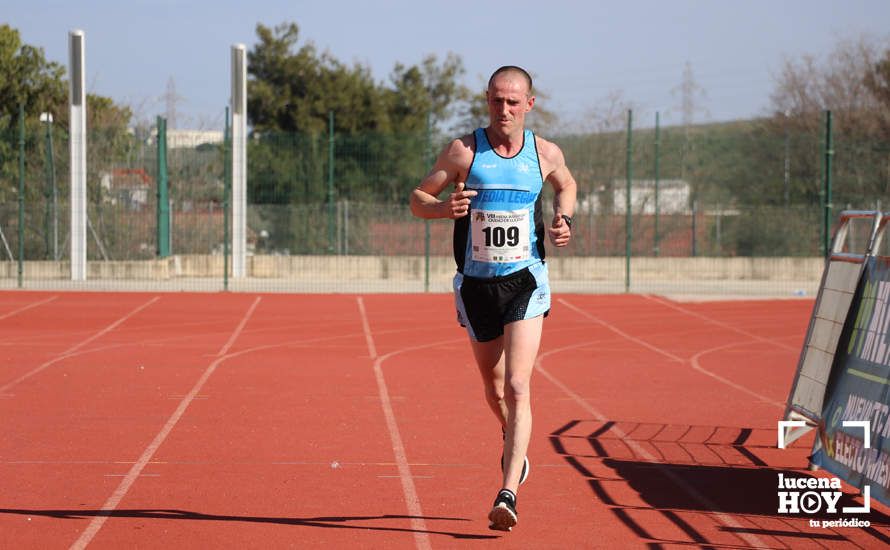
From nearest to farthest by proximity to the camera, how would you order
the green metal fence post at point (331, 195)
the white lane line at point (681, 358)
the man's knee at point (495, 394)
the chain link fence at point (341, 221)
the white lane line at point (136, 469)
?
the white lane line at point (136, 469) → the man's knee at point (495, 394) → the white lane line at point (681, 358) → the chain link fence at point (341, 221) → the green metal fence post at point (331, 195)

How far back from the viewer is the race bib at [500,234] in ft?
19.3

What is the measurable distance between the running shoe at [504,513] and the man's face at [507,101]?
5.81ft

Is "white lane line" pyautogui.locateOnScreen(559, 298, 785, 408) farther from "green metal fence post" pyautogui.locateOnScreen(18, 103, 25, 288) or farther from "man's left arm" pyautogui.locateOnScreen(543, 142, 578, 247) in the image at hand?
"green metal fence post" pyautogui.locateOnScreen(18, 103, 25, 288)

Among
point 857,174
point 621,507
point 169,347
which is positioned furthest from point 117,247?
point 621,507

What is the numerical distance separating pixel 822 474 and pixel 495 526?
8.83 ft

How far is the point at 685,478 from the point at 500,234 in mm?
2335

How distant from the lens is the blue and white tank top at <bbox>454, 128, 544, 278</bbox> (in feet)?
19.3

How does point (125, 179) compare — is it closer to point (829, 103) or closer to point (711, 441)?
point (711, 441)

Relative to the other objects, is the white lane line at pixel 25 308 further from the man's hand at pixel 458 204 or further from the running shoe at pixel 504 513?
the running shoe at pixel 504 513

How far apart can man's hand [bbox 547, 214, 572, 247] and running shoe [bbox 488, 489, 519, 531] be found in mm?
1249

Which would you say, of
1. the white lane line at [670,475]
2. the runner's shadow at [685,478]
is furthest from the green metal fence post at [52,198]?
the runner's shadow at [685,478]

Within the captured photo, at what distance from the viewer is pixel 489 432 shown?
29.0 ft

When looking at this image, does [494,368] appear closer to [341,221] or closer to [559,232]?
[559,232]

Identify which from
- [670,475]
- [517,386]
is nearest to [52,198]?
[670,475]
